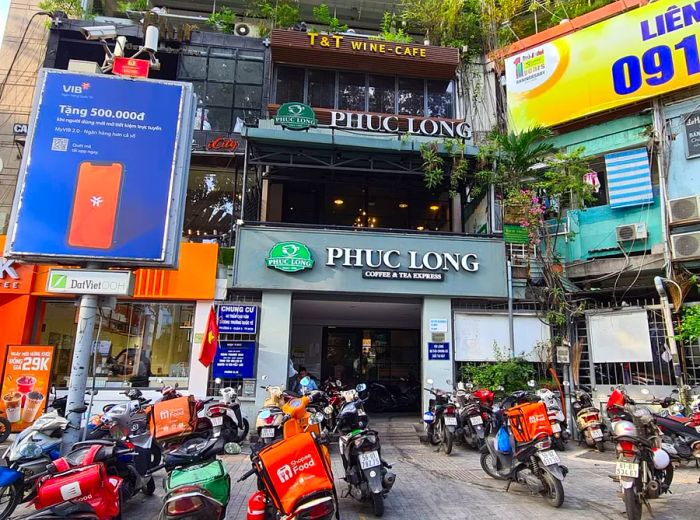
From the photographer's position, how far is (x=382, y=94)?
44.5ft

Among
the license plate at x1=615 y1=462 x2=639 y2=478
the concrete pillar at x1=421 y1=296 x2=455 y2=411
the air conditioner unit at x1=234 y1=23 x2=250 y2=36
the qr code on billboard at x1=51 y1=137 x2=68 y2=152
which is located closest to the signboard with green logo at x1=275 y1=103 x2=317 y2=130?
the air conditioner unit at x1=234 y1=23 x2=250 y2=36

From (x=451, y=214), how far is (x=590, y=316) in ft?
16.3

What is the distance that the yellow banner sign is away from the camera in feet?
36.7

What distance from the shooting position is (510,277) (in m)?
11.4

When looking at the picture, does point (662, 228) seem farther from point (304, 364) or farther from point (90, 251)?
point (90, 251)

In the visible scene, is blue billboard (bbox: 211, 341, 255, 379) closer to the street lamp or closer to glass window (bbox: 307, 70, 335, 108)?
glass window (bbox: 307, 70, 335, 108)

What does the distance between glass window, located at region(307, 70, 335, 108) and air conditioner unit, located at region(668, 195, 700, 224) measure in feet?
29.6

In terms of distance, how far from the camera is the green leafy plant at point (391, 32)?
45.3ft

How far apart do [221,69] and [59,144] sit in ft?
25.0

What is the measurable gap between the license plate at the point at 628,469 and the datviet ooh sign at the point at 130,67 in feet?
27.6

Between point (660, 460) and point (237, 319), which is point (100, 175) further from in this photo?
point (660, 460)

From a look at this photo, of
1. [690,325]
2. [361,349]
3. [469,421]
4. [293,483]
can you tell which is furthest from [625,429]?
[361,349]

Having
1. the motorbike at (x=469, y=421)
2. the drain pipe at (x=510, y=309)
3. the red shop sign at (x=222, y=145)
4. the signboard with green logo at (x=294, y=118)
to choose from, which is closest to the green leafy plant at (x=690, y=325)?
the drain pipe at (x=510, y=309)

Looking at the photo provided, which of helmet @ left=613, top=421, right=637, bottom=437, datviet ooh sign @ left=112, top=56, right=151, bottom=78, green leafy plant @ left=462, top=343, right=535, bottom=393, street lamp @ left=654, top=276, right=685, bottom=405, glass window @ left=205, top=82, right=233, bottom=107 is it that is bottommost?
helmet @ left=613, top=421, right=637, bottom=437
